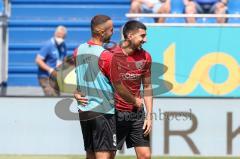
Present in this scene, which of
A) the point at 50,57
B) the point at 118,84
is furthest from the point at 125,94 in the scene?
the point at 50,57

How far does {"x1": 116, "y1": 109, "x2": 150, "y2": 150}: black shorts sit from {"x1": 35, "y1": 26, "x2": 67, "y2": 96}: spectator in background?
5058mm

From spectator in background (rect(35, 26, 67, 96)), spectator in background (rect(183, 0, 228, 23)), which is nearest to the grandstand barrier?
spectator in background (rect(35, 26, 67, 96))

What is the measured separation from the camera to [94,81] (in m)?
7.36

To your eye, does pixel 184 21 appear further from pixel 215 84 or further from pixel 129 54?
pixel 129 54

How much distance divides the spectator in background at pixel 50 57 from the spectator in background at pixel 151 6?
1.48 metres

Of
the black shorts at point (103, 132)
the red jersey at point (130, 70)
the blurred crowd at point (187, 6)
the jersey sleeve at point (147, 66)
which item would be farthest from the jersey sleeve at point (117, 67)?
the blurred crowd at point (187, 6)

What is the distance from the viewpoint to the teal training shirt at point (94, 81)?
7336 millimetres

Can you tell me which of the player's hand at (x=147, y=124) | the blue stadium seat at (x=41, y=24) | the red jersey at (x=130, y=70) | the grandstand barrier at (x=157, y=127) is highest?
the blue stadium seat at (x=41, y=24)

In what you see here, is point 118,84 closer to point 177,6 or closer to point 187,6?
point 187,6

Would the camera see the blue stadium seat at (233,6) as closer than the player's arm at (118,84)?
No

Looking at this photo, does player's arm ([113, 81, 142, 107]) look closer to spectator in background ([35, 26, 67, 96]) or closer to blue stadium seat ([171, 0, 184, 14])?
spectator in background ([35, 26, 67, 96])

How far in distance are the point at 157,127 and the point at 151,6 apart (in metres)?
3.66

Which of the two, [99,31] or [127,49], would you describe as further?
[127,49]

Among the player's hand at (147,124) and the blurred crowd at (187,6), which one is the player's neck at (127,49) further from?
the blurred crowd at (187,6)
